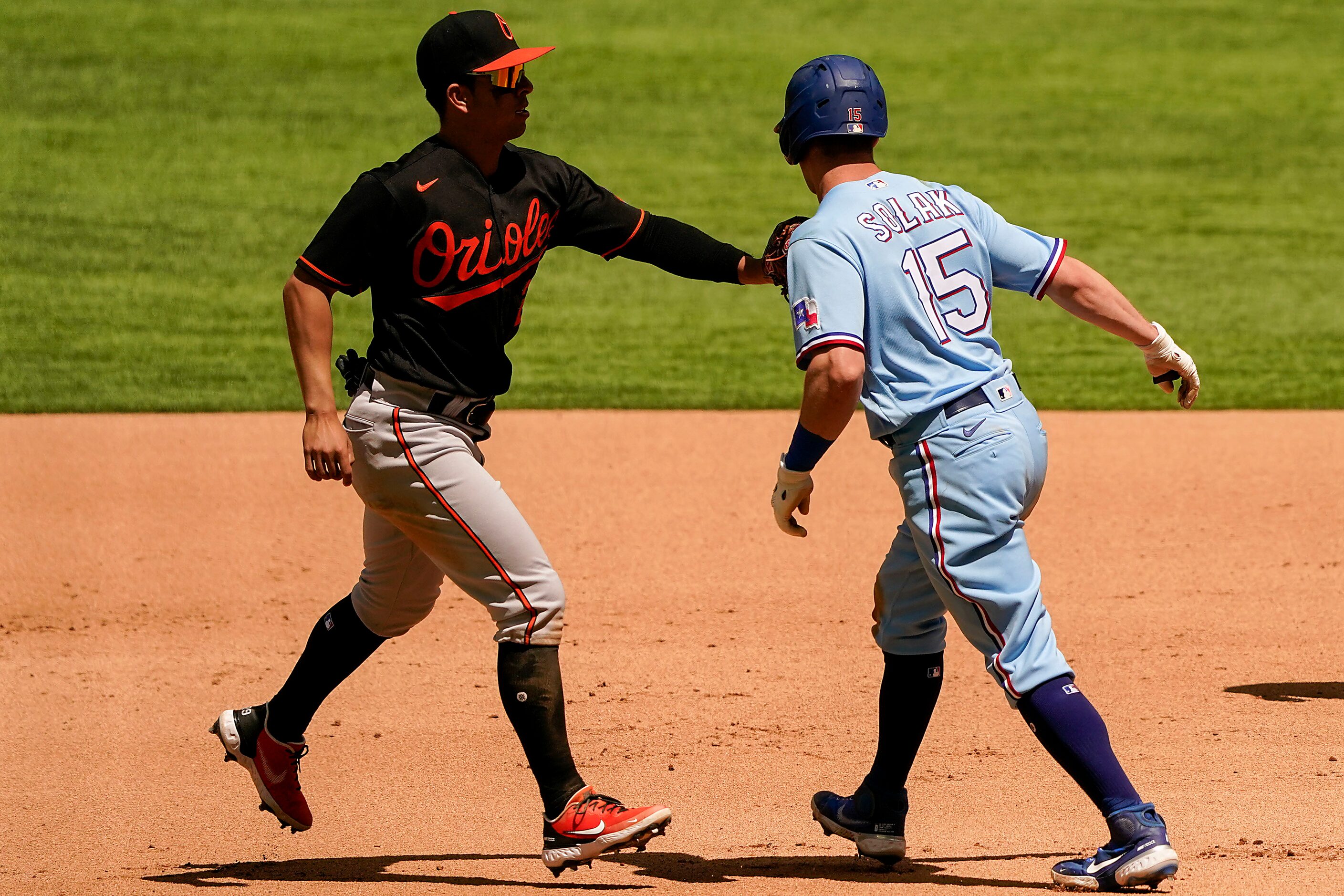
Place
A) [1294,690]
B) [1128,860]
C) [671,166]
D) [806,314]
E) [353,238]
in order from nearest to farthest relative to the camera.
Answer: [1128,860], [806,314], [353,238], [1294,690], [671,166]

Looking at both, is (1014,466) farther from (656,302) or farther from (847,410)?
(656,302)

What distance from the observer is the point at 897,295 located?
376 centimetres

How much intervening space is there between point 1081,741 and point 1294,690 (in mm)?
2217

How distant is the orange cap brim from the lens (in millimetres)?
4027

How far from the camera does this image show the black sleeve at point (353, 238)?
387 cm

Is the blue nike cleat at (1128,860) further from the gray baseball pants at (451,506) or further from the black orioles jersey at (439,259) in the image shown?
the black orioles jersey at (439,259)

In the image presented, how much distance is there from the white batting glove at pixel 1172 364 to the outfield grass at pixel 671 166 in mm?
6424

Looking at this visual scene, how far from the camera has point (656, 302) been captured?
13609mm

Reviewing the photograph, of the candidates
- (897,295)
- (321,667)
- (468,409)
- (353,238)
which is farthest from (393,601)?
(897,295)

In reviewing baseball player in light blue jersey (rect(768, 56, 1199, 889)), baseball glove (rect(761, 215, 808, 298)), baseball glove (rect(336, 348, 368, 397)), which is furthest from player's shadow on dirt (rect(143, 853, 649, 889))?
baseball glove (rect(761, 215, 808, 298))

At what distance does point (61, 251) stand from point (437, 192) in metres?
11.3

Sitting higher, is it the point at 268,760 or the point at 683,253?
the point at 683,253

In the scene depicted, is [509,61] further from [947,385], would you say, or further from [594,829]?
[594,829]

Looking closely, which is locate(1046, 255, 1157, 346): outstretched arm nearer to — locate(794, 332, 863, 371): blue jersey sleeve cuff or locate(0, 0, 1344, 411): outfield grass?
locate(794, 332, 863, 371): blue jersey sleeve cuff
